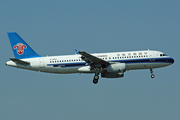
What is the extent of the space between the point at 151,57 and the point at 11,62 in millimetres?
25875

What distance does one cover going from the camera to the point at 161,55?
60000 millimetres

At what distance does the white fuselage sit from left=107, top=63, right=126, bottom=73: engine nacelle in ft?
3.40

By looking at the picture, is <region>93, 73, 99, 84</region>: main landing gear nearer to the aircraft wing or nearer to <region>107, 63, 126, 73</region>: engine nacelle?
<region>107, 63, 126, 73</region>: engine nacelle

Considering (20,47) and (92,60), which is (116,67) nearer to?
(92,60)

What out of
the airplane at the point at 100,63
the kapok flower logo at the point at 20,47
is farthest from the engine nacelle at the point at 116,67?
the kapok flower logo at the point at 20,47

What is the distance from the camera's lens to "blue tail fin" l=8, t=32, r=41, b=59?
6109 centimetres

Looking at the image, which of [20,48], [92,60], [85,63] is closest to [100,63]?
[92,60]

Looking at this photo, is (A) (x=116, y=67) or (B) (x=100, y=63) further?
(B) (x=100, y=63)

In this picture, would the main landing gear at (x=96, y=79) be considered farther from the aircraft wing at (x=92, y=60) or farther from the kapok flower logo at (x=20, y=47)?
the kapok flower logo at (x=20, y=47)

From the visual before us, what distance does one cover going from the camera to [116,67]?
188 ft

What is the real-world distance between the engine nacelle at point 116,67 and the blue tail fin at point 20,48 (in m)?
14.3

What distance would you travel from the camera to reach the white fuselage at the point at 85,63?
5828cm

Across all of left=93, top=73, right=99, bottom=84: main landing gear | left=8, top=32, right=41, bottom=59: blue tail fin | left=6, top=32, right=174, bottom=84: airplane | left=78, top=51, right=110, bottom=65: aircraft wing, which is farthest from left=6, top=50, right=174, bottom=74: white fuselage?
left=8, top=32, right=41, bottom=59: blue tail fin

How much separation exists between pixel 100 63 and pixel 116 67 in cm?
294
